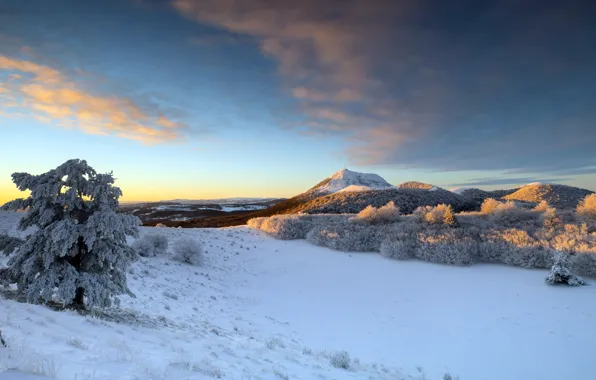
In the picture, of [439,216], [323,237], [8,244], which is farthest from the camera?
[323,237]

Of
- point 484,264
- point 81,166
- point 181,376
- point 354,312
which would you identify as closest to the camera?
point 181,376

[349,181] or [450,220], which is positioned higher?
[349,181]

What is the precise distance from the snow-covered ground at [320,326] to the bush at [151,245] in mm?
918

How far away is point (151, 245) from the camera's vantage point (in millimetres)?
14117

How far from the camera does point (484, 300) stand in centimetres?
994

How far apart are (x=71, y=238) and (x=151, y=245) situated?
842cm

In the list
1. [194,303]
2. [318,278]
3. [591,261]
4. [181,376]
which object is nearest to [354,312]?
[318,278]

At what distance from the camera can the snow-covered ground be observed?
14.5 feet

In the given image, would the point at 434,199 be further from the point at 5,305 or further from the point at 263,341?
the point at 5,305

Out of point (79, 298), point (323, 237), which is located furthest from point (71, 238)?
point (323, 237)

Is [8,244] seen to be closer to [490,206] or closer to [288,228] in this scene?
[288,228]

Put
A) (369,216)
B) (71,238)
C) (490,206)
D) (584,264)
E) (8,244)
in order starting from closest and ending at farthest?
(71,238) → (8,244) → (584,264) → (490,206) → (369,216)

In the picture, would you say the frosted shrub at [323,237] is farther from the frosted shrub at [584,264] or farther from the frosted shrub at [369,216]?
the frosted shrub at [584,264]

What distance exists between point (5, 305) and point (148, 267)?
626cm
